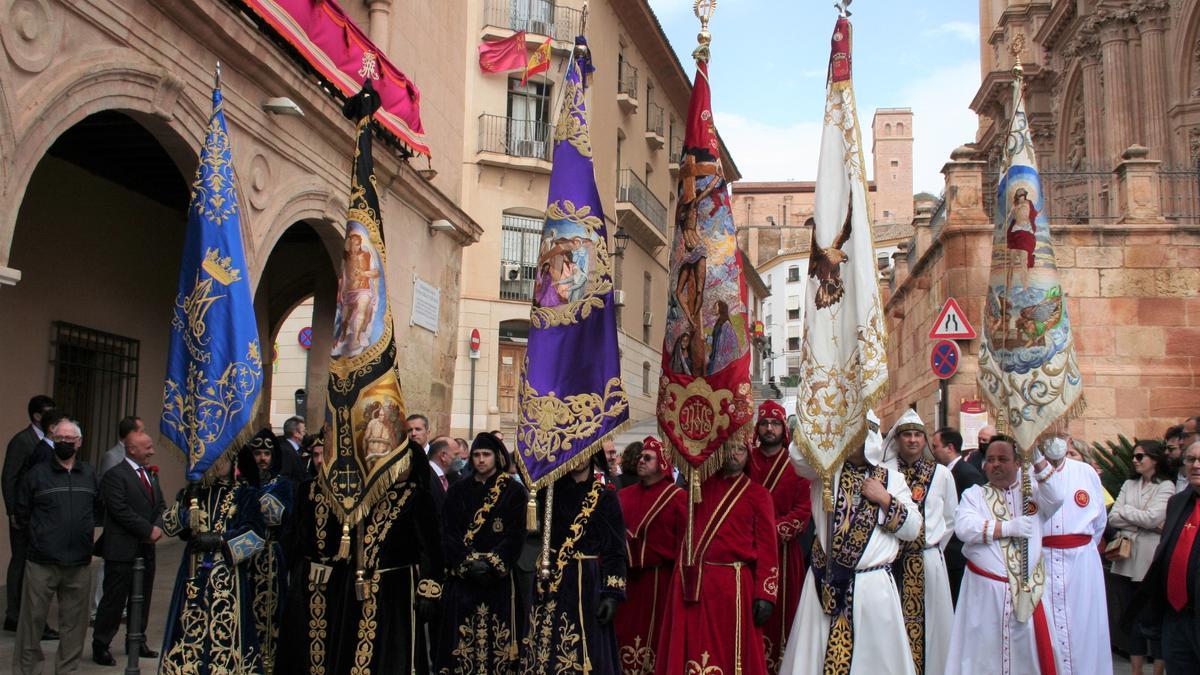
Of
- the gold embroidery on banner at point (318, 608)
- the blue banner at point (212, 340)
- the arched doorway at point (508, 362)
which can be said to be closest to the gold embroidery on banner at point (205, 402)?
the blue banner at point (212, 340)

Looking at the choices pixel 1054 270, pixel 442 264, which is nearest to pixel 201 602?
pixel 1054 270

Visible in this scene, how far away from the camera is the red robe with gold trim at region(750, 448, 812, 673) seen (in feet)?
25.1

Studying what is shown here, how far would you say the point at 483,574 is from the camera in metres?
6.82

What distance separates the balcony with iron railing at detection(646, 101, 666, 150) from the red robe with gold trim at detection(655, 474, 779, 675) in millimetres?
30173

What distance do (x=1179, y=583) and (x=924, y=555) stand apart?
1507mm

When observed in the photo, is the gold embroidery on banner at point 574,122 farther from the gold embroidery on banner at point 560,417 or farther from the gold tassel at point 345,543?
the gold tassel at point 345,543

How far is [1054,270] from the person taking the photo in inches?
273

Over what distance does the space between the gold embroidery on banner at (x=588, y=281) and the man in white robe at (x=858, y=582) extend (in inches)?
71.7

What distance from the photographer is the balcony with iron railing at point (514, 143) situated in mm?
28094

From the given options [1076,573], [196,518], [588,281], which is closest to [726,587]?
[588,281]

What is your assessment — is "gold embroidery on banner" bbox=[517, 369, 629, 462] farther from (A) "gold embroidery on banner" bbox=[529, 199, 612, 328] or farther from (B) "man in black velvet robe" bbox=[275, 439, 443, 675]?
(B) "man in black velvet robe" bbox=[275, 439, 443, 675]

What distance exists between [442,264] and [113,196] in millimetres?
4519

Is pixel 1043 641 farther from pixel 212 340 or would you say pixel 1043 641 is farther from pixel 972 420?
pixel 972 420

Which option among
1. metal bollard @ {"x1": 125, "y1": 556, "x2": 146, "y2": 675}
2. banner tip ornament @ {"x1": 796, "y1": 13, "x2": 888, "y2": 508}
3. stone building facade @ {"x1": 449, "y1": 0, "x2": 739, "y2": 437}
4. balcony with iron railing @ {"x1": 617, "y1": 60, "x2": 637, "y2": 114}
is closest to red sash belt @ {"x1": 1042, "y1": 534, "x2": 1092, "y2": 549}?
banner tip ornament @ {"x1": 796, "y1": 13, "x2": 888, "y2": 508}
